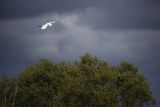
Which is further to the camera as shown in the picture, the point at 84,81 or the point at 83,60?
the point at 83,60

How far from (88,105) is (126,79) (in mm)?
10033

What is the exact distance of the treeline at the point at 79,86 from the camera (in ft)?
317

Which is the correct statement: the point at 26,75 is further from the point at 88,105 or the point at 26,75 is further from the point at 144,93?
the point at 144,93

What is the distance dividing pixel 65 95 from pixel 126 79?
40.2ft

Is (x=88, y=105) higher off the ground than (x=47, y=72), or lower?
lower

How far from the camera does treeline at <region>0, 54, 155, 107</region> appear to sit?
96500 mm

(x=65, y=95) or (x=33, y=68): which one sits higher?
(x=33, y=68)

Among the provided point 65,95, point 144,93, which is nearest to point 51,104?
point 65,95

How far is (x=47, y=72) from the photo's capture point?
342 ft

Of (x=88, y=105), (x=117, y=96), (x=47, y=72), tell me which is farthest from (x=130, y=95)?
(x=47, y=72)

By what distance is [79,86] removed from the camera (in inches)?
3792

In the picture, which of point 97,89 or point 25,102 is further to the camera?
point 25,102

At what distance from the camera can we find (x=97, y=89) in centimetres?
9706

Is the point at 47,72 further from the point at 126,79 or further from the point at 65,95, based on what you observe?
the point at 126,79
